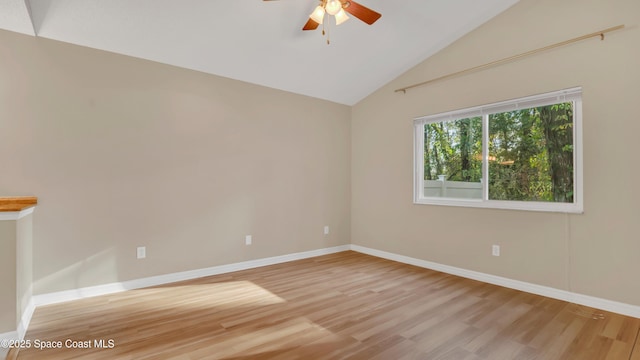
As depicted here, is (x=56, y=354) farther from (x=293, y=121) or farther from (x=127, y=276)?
(x=293, y=121)

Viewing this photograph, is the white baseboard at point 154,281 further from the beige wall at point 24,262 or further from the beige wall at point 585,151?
the beige wall at point 585,151

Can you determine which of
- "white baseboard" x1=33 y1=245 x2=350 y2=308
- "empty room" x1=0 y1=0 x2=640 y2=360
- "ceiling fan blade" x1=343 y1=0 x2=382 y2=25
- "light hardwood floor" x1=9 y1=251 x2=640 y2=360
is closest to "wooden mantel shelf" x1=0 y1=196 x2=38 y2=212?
"empty room" x1=0 y1=0 x2=640 y2=360

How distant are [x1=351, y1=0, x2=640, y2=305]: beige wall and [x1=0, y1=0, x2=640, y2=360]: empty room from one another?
2 centimetres

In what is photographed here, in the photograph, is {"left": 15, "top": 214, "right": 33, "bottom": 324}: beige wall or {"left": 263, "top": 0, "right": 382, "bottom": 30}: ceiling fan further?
{"left": 263, "top": 0, "right": 382, "bottom": 30}: ceiling fan

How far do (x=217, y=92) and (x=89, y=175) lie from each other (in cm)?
167

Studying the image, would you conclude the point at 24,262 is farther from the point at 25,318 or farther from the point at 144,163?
the point at 144,163

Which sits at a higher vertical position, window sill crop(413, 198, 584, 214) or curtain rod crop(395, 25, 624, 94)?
curtain rod crop(395, 25, 624, 94)

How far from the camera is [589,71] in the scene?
2.96 m

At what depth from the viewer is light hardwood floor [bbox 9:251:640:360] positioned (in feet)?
7.03

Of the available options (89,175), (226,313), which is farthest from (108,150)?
(226,313)

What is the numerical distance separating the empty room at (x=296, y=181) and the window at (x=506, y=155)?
0.02 meters

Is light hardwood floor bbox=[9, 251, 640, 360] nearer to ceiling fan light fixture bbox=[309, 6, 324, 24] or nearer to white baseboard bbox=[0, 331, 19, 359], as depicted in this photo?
white baseboard bbox=[0, 331, 19, 359]

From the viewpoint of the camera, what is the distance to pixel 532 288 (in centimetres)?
327

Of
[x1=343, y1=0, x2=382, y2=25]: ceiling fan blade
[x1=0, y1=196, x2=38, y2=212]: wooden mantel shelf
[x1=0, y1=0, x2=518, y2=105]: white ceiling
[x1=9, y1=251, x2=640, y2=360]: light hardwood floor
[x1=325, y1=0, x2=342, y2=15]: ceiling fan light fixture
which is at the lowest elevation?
[x1=9, y1=251, x2=640, y2=360]: light hardwood floor
